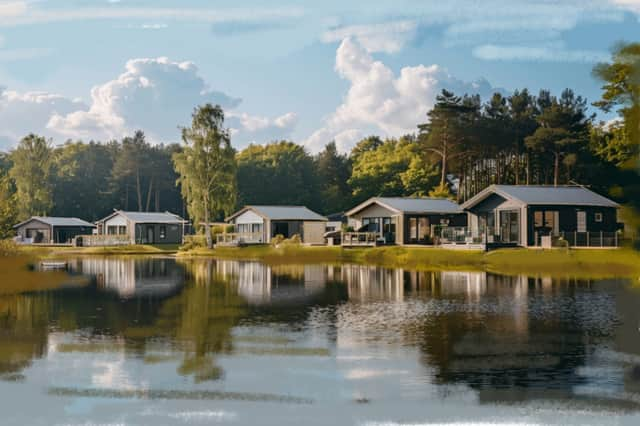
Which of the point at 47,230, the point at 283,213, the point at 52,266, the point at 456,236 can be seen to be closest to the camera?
the point at 52,266

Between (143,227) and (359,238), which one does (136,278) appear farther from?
(143,227)

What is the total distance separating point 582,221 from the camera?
2163 inches

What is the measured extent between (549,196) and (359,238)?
17.8m

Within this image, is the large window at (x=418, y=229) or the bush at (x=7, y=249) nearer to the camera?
the bush at (x=7, y=249)

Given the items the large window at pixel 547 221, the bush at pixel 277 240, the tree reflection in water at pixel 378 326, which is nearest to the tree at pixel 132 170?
the bush at pixel 277 240

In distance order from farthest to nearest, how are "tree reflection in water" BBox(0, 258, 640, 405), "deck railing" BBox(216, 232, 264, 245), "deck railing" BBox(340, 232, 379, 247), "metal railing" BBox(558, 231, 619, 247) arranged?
"deck railing" BBox(216, 232, 264, 245)
"deck railing" BBox(340, 232, 379, 247)
"metal railing" BBox(558, 231, 619, 247)
"tree reflection in water" BBox(0, 258, 640, 405)

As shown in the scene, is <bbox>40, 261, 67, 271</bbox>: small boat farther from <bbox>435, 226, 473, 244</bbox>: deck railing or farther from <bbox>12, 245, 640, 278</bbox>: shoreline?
<bbox>435, 226, 473, 244</bbox>: deck railing

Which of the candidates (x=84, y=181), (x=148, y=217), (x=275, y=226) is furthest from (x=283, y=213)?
(x=84, y=181)

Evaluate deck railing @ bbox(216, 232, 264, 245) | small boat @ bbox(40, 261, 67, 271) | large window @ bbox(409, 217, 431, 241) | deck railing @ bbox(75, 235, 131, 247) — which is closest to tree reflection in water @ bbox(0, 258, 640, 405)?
small boat @ bbox(40, 261, 67, 271)

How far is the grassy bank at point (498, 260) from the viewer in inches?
1601

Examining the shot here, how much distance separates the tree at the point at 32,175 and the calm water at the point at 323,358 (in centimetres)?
7701

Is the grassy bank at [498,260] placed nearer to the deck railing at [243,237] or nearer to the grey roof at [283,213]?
the deck railing at [243,237]

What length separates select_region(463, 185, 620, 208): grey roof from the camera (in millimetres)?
53906

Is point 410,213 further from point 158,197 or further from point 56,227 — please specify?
point 158,197
